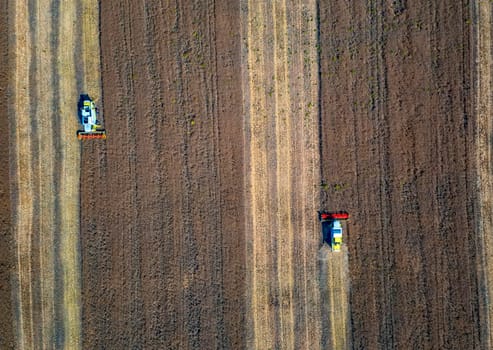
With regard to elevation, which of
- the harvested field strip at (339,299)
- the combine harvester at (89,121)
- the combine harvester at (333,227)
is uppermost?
the combine harvester at (89,121)

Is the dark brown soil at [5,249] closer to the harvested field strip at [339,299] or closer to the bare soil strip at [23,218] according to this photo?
the bare soil strip at [23,218]

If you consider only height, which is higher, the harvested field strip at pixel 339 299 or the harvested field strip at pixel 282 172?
the harvested field strip at pixel 282 172

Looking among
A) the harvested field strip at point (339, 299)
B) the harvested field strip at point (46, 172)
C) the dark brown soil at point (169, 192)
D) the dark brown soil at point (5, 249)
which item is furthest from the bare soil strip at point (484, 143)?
the dark brown soil at point (5, 249)

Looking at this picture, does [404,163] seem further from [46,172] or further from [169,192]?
[46,172]

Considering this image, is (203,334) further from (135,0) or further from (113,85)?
(135,0)

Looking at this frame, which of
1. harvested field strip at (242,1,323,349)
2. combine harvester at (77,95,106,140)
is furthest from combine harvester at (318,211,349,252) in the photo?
combine harvester at (77,95,106,140)

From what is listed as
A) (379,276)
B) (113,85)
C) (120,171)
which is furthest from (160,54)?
(379,276)
